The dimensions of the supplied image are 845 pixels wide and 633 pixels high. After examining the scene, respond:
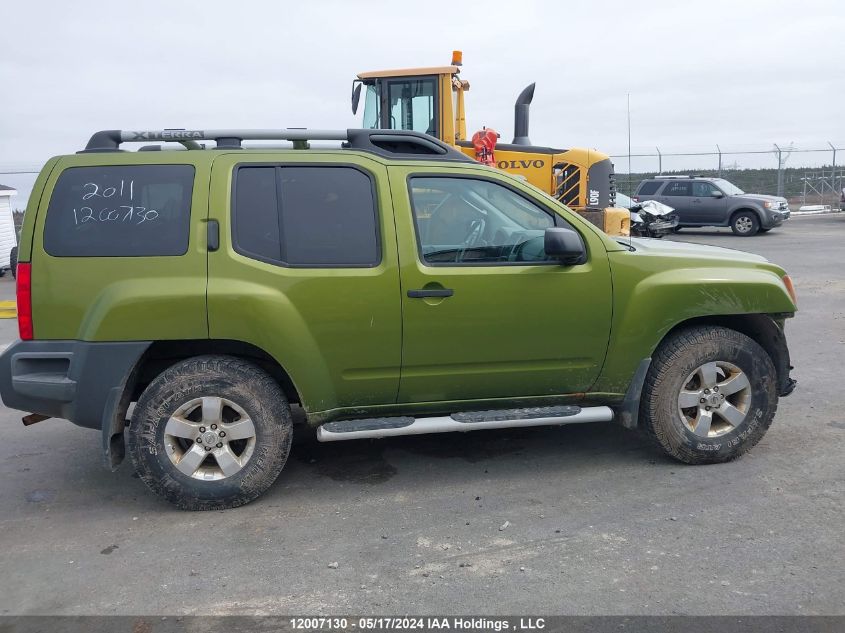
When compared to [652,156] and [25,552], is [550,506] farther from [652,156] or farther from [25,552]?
[652,156]

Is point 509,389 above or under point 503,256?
under

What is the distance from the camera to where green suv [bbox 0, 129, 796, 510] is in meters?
4.18

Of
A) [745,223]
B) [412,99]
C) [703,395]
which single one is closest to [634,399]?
[703,395]

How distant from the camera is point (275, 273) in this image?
4238 millimetres

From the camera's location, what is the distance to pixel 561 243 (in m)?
4.38

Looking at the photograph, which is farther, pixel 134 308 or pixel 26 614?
pixel 134 308

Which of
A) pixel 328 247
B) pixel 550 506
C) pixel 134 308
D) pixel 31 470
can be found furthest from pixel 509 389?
pixel 31 470

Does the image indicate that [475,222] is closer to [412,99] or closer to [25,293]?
[25,293]

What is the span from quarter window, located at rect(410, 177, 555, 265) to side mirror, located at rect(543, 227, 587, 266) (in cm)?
15

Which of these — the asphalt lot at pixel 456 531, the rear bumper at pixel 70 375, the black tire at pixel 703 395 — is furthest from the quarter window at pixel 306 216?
the black tire at pixel 703 395

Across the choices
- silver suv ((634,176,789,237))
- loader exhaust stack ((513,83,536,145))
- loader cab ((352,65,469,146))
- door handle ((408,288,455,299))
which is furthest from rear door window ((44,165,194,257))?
silver suv ((634,176,789,237))

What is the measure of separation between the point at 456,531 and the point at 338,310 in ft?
4.35

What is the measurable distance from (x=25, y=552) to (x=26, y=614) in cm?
65

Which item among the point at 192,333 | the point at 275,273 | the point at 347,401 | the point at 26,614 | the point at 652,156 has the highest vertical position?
the point at 652,156
